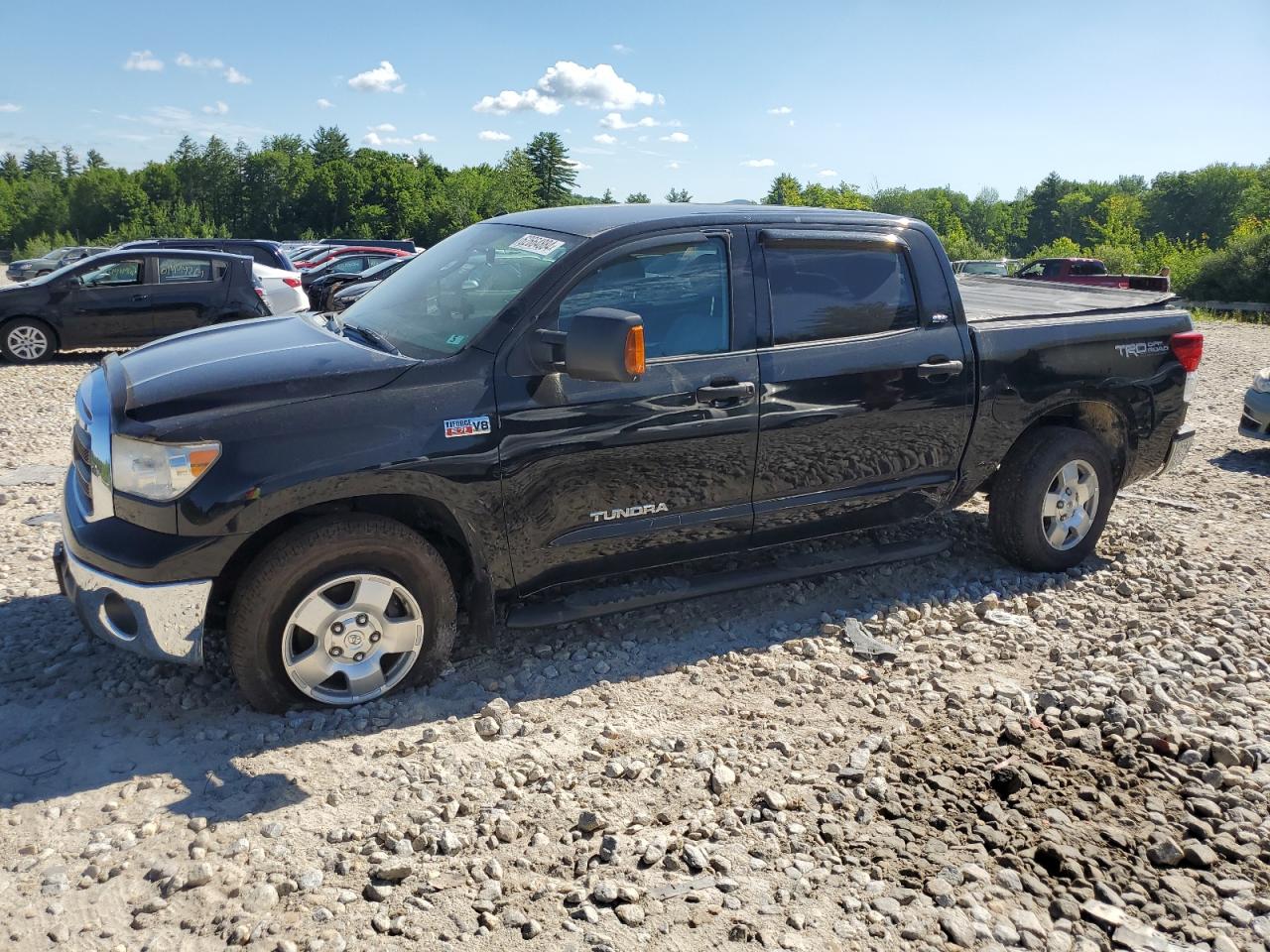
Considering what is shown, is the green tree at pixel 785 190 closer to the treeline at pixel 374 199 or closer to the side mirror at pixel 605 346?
the treeline at pixel 374 199

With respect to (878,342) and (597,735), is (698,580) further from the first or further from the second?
(878,342)

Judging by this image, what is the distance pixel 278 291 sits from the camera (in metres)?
13.5

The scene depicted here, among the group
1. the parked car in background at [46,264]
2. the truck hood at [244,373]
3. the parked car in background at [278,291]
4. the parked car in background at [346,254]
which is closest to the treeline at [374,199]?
the parked car in background at [46,264]

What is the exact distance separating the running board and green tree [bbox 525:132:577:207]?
96099 mm

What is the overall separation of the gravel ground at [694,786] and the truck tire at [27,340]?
9.20 metres

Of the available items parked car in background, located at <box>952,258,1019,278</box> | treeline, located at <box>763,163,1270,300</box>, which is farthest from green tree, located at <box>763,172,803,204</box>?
parked car in background, located at <box>952,258,1019,278</box>

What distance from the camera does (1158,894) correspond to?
9.64ft

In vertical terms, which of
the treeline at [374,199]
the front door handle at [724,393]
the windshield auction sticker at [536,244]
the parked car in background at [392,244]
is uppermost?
the treeline at [374,199]

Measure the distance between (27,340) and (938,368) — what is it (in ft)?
40.9

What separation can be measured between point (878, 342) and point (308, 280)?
18.0 metres

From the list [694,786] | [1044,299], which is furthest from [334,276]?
[694,786]

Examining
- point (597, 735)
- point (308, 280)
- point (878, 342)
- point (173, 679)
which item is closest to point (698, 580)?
point (597, 735)

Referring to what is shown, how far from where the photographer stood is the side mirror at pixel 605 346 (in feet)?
11.7

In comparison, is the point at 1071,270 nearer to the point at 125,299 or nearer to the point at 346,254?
the point at 346,254
